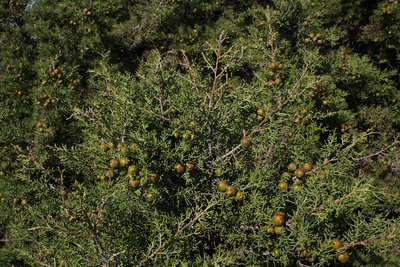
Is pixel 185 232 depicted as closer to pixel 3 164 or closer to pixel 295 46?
pixel 3 164

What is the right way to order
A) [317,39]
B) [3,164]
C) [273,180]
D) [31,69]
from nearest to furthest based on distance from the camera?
[273,180] → [3,164] → [317,39] → [31,69]

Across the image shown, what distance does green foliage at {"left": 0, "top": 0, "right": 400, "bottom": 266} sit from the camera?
→ 2.71m

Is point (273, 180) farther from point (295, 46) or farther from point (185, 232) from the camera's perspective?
point (295, 46)

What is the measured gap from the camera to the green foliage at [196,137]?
8.89ft

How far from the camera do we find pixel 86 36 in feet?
21.0

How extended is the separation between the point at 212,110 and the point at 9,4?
20.6ft

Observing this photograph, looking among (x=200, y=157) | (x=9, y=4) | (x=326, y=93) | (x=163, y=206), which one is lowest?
(x=326, y=93)

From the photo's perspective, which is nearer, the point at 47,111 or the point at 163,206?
the point at 163,206

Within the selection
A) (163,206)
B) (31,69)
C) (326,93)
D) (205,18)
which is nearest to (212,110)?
(163,206)

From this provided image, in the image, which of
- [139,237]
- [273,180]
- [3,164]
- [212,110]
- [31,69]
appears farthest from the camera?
[31,69]

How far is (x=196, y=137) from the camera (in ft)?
9.65

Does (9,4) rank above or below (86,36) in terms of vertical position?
above

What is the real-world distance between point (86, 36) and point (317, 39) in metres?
4.44

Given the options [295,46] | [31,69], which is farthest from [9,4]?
[295,46]
